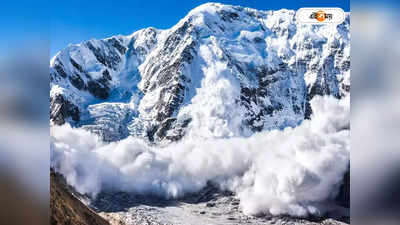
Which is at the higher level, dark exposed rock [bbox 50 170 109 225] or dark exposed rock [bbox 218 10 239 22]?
dark exposed rock [bbox 218 10 239 22]

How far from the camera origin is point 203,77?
2537 mm

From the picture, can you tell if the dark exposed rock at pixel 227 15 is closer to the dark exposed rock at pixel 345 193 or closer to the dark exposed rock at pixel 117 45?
the dark exposed rock at pixel 117 45

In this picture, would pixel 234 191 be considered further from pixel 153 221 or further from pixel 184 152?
pixel 153 221

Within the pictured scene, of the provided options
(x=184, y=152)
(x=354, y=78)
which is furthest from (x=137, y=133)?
(x=354, y=78)

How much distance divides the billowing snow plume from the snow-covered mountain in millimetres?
76

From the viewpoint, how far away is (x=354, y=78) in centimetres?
217

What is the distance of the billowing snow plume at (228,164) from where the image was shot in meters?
2.36

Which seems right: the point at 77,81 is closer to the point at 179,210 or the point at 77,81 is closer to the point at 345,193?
the point at 179,210

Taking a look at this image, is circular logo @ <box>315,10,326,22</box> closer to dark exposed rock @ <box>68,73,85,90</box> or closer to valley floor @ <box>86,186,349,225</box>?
valley floor @ <box>86,186,349,225</box>

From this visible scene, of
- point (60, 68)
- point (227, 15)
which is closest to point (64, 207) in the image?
point (60, 68)

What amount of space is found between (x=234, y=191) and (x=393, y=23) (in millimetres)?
1442

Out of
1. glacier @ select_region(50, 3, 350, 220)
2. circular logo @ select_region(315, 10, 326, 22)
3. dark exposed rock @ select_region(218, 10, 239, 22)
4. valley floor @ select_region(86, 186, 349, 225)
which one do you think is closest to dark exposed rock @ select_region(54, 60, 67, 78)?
glacier @ select_region(50, 3, 350, 220)

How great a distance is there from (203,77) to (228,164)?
2.14ft

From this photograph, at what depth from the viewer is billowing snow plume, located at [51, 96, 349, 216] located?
7.73ft
